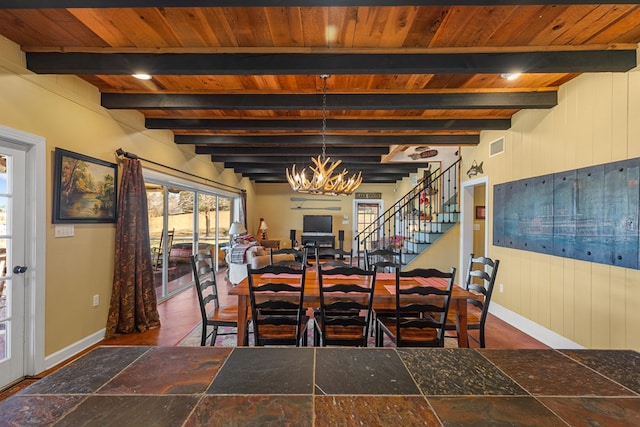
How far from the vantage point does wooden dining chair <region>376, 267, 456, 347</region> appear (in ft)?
7.43

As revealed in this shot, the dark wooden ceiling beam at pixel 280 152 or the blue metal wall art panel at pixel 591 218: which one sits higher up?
the dark wooden ceiling beam at pixel 280 152

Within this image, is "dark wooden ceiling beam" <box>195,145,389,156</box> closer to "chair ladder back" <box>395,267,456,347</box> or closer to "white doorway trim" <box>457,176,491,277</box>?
"white doorway trim" <box>457,176,491,277</box>

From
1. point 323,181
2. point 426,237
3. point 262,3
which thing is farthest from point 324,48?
point 426,237

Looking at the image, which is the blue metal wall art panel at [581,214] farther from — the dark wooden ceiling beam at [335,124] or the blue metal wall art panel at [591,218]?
the dark wooden ceiling beam at [335,124]

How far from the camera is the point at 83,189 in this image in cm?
316

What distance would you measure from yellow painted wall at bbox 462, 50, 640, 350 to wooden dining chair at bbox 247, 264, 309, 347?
2.65m

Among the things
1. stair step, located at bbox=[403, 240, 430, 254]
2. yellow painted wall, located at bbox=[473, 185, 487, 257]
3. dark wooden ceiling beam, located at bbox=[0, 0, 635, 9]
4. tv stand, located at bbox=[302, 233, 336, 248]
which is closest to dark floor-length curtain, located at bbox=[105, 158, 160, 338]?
dark wooden ceiling beam, located at bbox=[0, 0, 635, 9]

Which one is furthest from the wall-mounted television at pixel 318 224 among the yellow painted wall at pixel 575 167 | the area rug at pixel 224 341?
the area rug at pixel 224 341

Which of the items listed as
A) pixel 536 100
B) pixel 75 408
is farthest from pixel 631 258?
pixel 75 408

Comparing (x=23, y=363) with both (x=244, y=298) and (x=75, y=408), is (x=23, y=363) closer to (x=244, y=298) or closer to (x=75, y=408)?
(x=244, y=298)

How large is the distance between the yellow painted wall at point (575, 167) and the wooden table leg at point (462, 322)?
1303 millimetres

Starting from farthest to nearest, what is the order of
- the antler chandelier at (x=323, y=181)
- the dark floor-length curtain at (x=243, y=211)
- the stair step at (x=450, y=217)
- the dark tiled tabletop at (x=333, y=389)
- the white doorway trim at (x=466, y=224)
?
the dark floor-length curtain at (x=243, y=211), the stair step at (x=450, y=217), the white doorway trim at (x=466, y=224), the antler chandelier at (x=323, y=181), the dark tiled tabletop at (x=333, y=389)

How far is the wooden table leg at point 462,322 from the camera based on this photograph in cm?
259

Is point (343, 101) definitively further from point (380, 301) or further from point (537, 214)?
point (537, 214)
